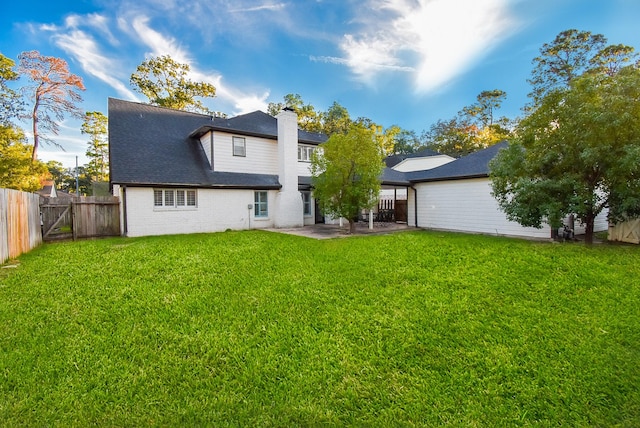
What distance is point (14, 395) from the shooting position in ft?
9.23

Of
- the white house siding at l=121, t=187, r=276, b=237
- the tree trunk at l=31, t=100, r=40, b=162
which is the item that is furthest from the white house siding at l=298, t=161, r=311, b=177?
the tree trunk at l=31, t=100, r=40, b=162

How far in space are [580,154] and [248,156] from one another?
41.7ft

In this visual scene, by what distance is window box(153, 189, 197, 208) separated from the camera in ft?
40.0

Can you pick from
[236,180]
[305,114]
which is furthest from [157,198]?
[305,114]

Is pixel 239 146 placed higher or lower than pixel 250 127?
lower

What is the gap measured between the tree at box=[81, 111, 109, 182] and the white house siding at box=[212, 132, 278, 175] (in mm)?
25480

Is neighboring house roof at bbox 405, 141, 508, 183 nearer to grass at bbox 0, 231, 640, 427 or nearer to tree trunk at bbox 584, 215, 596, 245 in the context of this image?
tree trunk at bbox 584, 215, 596, 245

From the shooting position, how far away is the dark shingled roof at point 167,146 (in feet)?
39.4

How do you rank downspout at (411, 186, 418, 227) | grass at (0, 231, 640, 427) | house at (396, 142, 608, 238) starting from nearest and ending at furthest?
grass at (0, 231, 640, 427)
house at (396, 142, 608, 238)
downspout at (411, 186, 418, 227)

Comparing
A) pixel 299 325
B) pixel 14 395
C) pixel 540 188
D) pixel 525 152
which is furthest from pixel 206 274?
pixel 525 152

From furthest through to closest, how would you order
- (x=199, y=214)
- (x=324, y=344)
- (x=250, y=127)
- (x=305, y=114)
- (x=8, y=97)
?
1. (x=305, y=114)
2. (x=8, y=97)
3. (x=250, y=127)
4. (x=199, y=214)
5. (x=324, y=344)

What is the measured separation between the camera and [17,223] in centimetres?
779

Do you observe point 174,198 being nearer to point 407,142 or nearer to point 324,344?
point 324,344

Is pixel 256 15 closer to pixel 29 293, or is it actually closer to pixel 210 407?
pixel 29 293
